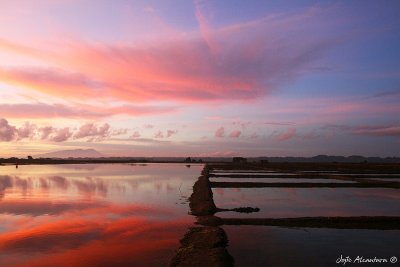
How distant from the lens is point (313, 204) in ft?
80.9

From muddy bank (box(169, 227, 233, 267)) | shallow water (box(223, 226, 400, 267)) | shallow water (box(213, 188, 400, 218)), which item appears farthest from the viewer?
shallow water (box(213, 188, 400, 218))

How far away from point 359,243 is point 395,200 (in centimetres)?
1524

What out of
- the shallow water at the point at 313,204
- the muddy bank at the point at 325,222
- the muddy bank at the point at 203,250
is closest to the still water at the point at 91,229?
the muddy bank at the point at 203,250

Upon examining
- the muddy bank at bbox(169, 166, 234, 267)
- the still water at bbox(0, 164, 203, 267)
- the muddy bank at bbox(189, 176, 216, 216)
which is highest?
the muddy bank at bbox(189, 176, 216, 216)

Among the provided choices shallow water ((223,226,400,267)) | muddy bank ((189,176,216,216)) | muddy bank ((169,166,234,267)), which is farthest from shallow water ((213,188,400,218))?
muddy bank ((169,166,234,267))

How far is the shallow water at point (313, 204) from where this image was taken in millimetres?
21016

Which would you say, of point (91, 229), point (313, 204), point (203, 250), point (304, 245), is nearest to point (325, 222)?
point (304, 245)

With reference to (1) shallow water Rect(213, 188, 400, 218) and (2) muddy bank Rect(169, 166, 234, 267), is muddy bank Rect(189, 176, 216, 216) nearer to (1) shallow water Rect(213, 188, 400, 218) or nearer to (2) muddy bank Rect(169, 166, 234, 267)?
(1) shallow water Rect(213, 188, 400, 218)

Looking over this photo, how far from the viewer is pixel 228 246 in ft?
44.8

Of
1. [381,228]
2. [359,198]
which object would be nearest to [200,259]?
[381,228]

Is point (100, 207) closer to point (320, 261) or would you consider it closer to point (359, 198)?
point (320, 261)

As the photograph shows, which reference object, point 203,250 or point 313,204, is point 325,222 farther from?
point 203,250

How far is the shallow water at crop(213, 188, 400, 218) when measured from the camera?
2102 cm

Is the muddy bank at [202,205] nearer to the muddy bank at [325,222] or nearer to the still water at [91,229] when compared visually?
the still water at [91,229]
